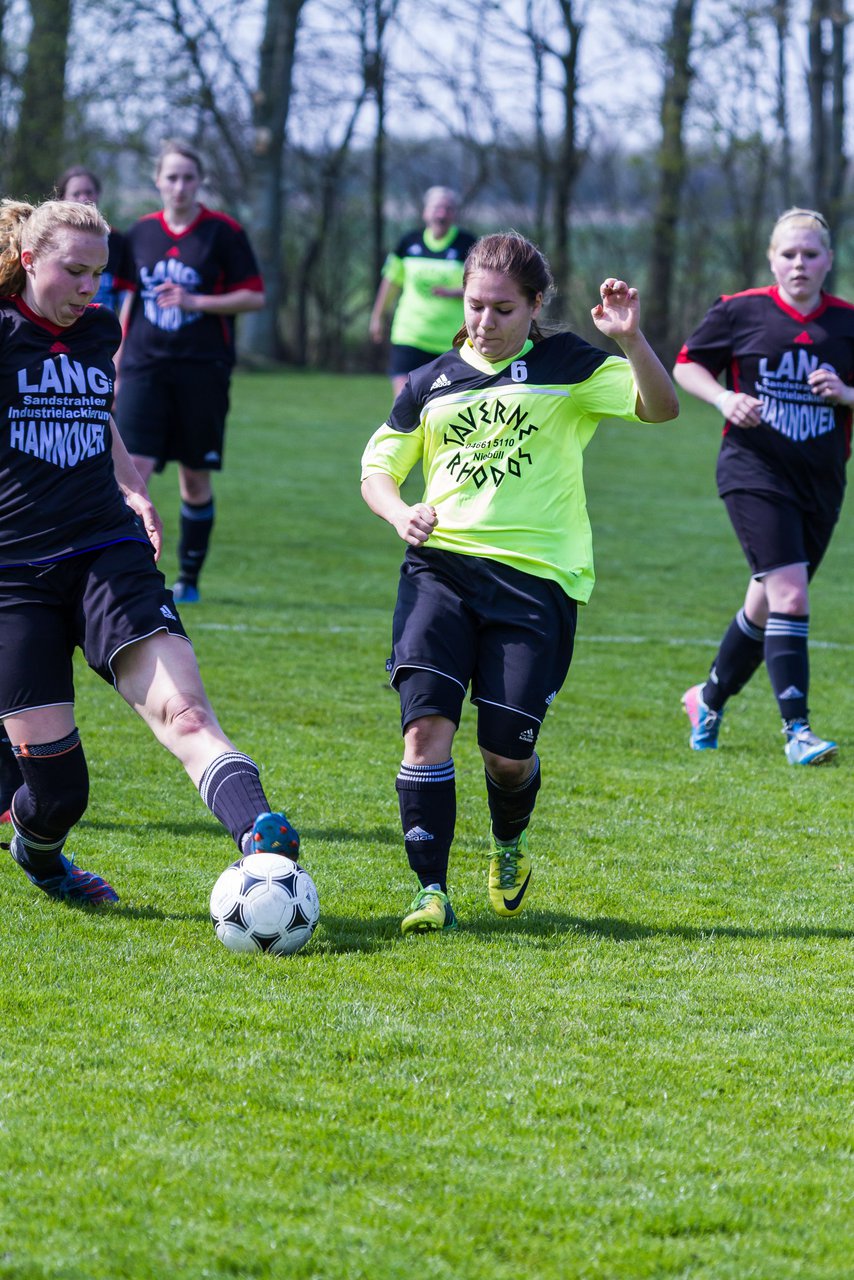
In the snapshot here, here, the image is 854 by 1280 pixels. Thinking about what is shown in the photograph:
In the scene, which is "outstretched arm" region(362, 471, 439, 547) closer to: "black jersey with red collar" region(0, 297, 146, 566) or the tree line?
"black jersey with red collar" region(0, 297, 146, 566)

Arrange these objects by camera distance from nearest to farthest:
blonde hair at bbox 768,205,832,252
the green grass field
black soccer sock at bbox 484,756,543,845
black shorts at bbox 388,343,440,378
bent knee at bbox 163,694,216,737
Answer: the green grass field
bent knee at bbox 163,694,216,737
black soccer sock at bbox 484,756,543,845
blonde hair at bbox 768,205,832,252
black shorts at bbox 388,343,440,378

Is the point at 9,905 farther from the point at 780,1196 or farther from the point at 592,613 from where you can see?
the point at 592,613

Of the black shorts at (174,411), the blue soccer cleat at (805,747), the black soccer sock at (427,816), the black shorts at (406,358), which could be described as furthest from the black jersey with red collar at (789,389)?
the black shorts at (406,358)

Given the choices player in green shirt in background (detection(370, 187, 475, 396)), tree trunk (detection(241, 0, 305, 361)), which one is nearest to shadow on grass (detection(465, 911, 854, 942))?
player in green shirt in background (detection(370, 187, 475, 396))

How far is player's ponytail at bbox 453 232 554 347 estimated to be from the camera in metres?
4.19

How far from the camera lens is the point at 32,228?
4.11 m

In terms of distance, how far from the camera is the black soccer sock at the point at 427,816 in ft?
13.9

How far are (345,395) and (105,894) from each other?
23.1 metres

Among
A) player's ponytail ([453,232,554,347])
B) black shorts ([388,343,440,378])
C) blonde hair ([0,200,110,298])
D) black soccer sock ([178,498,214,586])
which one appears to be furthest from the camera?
black shorts ([388,343,440,378])

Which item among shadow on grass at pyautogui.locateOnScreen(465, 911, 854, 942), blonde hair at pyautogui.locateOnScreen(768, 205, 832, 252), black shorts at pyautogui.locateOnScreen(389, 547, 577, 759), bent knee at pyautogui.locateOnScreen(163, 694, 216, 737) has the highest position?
blonde hair at pyautogui.locateOnScreen(768, 205, 832, 252)

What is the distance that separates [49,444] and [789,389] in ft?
11.3

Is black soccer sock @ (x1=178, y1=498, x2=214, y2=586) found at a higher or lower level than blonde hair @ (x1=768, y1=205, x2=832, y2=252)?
lower

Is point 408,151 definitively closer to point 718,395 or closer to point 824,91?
point 824,91

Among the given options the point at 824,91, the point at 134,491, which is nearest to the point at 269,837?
the point at 134,491
